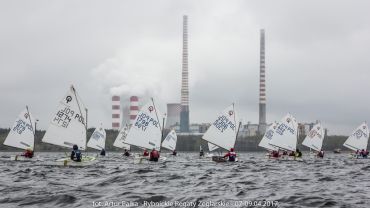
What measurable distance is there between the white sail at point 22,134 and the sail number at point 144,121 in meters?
12.8

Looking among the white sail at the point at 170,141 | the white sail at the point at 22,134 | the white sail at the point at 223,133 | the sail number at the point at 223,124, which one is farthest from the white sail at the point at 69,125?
the white sail at the point at 170,141

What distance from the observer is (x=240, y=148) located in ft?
605

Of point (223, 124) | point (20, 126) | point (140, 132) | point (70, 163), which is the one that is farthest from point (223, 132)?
point (20, 126)

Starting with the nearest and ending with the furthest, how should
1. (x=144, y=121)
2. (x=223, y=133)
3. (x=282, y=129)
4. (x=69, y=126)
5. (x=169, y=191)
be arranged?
(x=169, y=191) < (x=69, y=126) < (x=144, y=121) < (x=223, y=133) < (x=282, y=129)

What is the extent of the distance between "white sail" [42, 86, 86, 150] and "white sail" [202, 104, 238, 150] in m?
16.1

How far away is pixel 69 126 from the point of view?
4631 centimetres

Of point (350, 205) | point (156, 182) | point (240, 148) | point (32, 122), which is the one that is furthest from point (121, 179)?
point (240, 148)

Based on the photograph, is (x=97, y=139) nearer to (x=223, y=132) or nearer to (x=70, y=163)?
(x=223, y=132)

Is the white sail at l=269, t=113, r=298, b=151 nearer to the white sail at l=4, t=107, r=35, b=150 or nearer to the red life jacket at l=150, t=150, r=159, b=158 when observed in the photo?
the red life jacket at l=150, t=150, r=159, b=158

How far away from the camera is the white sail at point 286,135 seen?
7219 centimetres

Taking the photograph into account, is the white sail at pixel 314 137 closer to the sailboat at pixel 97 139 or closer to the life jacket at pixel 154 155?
the sailboat at pixel 97 139

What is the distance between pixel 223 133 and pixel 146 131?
8851mm

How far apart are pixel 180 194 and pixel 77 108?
939 inches

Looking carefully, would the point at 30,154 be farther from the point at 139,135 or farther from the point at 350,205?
the point at 350,205
